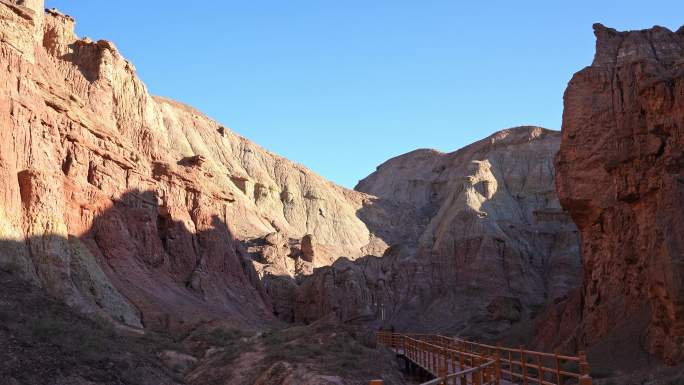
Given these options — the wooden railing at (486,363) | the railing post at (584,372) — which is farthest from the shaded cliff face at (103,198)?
the railing post at (584,372)

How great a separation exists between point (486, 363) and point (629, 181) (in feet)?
49.5

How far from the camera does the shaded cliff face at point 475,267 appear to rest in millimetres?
62500

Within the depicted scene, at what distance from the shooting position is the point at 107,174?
38344 millimetres

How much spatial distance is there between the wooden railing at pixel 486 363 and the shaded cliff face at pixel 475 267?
77.6 feet

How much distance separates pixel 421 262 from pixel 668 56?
44.0 meters

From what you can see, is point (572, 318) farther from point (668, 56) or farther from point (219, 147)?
point (219, 147)

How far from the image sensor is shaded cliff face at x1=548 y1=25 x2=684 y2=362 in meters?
20.3

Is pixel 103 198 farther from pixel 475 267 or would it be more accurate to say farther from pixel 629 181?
pixel 475 267

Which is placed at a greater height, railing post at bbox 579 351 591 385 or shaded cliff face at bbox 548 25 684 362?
shaded cliff face at bbox 548 25 684 362

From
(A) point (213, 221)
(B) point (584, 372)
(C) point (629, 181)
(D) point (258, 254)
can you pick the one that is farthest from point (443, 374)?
(D) point (258, 254)

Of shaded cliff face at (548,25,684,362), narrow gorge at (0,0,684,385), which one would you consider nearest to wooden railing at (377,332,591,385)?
narrow gorge at (0,0,684,385)

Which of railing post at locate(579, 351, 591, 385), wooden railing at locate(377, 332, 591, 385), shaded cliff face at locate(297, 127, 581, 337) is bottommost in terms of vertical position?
wooden railing at locate(377, 332, 591, 385)

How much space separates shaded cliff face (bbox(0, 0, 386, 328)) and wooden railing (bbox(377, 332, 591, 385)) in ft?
45.6

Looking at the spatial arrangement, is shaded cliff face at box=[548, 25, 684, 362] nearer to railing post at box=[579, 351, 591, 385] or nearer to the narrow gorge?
the narrow gorge
